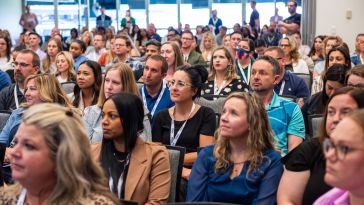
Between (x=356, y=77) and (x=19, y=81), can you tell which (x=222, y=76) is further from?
(x=356, y=77)

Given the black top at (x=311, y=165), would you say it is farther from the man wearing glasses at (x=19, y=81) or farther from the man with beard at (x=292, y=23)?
the man with beard at (x=292, y=23)

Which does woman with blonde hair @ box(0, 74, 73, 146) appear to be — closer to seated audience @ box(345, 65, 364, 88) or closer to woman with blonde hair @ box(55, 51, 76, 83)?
seated audience @ box(345, 65, 364, 88)

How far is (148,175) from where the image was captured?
9.79ft

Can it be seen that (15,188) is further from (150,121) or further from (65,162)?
(150,121)

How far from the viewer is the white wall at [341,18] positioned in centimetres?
1109

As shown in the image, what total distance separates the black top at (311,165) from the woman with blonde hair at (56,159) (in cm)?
105

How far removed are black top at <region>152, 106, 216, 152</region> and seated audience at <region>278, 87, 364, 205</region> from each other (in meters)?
1.41

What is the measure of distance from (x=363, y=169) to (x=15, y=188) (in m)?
1.32

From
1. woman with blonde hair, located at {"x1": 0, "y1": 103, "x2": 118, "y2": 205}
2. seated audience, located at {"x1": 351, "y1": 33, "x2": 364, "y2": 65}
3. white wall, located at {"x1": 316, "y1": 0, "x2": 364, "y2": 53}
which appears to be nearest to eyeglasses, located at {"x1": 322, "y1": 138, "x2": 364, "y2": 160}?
woman with blonde hair, located at {"x1": 0, "y1": 103, "x2": 118, "y2": 205}

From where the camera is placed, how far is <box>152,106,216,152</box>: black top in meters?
4.08

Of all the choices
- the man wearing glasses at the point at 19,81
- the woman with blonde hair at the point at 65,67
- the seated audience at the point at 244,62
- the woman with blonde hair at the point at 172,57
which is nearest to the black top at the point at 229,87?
the woman with blonde hair at the point at 172,57

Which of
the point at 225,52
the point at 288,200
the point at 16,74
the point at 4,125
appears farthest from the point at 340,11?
the point at 288,200

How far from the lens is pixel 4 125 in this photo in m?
4.45

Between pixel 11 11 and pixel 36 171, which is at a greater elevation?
pixel 11 11
